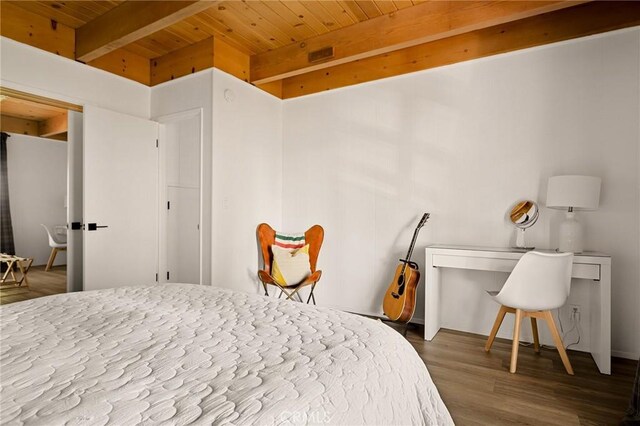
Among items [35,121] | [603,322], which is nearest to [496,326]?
[603,322]

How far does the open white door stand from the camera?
10.3 feet

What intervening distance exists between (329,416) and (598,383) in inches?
91.8

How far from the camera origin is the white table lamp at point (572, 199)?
8.26ft

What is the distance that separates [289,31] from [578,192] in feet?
8.91

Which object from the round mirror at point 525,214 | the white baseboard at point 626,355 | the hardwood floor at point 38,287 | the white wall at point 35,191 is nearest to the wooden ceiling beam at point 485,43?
the round mirror at point 525,214

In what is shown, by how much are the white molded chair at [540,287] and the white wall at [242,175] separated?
2.40 metres

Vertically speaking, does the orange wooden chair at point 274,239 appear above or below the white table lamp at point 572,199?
below

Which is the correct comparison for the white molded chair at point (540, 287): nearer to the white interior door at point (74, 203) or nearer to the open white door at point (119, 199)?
the open white door at point (119, 199)

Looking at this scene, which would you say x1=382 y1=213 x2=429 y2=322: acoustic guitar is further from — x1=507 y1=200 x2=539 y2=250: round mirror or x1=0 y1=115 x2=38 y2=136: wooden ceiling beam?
x1=0 y1=115 x2=38 y2=136: wooden ceiling beam

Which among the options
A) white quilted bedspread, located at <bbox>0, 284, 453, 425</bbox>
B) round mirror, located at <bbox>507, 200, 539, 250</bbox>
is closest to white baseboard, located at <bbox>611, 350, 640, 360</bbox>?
round mirror, located at <bbox>507, 200, 539, 250</bbox>

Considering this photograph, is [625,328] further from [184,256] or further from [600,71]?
[184,256]

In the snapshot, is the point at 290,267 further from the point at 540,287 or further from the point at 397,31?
the point at 397,31

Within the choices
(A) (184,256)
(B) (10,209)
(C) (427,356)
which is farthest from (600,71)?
(B) (10,209)

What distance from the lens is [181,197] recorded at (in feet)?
11.7
